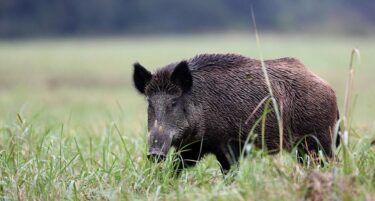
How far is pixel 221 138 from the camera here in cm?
610

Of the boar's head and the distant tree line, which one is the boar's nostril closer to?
the boar's head

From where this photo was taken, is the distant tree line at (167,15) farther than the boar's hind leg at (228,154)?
Yes

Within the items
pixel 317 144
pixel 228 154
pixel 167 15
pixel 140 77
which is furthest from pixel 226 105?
pixel 167 15

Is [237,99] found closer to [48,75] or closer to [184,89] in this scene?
[184,89]

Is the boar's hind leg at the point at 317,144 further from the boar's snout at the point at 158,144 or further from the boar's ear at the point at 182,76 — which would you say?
the boar's snout at the point at 158,144

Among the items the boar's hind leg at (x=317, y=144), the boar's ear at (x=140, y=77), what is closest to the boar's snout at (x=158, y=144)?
the boar's ear at (x=140, y=77)

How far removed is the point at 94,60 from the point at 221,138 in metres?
32.6

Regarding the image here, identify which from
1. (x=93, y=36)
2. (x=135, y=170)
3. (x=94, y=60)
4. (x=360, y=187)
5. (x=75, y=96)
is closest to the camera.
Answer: (x=360, y=187)

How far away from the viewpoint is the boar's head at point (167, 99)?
5812mm

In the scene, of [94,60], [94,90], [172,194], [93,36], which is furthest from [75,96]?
[93,36]

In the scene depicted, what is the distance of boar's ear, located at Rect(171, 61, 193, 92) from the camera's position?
597cm

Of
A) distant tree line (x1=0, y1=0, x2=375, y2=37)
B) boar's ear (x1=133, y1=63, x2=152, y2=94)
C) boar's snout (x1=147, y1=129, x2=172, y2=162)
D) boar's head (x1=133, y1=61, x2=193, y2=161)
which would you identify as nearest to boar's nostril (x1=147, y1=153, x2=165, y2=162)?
boar's snout (x1=147, y1=129, x2=172, y2=162)

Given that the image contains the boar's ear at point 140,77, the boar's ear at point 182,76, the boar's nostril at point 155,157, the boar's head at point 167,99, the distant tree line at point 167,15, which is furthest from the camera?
the distant tree line at point 167,15

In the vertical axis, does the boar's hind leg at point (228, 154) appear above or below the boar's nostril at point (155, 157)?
below
